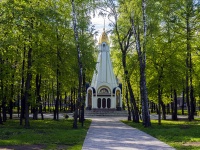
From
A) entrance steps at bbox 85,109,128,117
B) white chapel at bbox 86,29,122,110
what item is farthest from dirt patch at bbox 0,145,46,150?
white chapel at bbox 86,29,122,110

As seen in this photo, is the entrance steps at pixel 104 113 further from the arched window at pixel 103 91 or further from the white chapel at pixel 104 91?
the arched window at pixel 103 91

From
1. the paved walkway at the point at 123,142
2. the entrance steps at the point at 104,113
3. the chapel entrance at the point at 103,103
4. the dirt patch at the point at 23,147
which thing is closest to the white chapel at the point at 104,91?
the chapel entrance at the point at 103,103

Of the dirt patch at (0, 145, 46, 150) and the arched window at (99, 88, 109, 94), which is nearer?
the dirt patch at (0, 145, 46, 150)

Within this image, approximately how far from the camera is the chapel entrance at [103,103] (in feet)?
156

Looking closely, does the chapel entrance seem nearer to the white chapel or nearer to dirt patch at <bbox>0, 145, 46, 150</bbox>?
the white chapel

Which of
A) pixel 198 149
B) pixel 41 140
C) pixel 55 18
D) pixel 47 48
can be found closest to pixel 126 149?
pixel 198 149

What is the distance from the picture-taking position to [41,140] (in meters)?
12.6

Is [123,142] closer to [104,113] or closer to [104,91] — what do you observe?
[104,113]

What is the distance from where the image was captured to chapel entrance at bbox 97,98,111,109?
1875 inches

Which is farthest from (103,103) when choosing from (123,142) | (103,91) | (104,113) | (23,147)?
(23,147)

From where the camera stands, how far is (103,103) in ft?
157

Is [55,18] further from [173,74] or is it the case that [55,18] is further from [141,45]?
[173,74]

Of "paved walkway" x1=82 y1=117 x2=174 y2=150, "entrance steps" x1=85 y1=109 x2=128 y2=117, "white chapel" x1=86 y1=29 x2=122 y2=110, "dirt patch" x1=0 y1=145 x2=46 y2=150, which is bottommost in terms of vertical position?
"entrance steps" x1=85 y1=109 x2=128 y2=117

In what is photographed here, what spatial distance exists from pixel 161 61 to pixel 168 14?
13.1 ft
